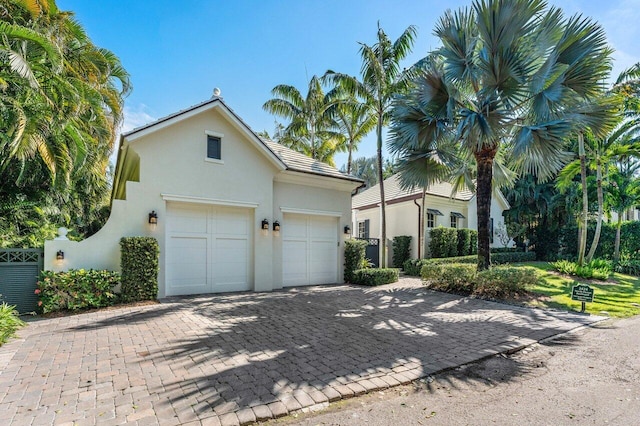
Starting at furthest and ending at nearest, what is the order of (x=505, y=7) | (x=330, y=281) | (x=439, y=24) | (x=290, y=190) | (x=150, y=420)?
1. (x=330, y=281)
2. (x=290, y=190)
3. (x=439, y=24)
4. (x=505, y=7)
5. (x=150, y=420)

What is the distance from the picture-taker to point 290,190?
12000mm

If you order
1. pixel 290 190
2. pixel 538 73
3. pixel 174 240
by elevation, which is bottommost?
pixel 174 240

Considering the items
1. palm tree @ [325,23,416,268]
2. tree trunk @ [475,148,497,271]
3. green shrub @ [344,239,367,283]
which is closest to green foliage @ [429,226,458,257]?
palm tree @ [325,23,416,268]

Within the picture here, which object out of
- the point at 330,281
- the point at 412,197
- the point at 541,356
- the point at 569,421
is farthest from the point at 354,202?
the point at 569,421

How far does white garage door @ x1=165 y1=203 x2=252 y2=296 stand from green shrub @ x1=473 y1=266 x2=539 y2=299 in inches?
311

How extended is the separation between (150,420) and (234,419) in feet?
2.84

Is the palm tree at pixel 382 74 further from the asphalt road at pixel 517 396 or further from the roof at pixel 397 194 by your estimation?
the asphalt road at pixel 517 396

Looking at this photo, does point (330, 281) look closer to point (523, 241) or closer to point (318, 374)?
point (318, 374)

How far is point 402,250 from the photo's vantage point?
18.7 metres

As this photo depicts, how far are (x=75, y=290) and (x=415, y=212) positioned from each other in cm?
1612

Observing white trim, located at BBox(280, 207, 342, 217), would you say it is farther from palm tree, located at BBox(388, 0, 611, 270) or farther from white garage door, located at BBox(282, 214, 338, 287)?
palm tree, located at BBox(388, 0, 611, 270)

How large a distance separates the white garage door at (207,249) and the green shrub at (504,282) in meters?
7.90

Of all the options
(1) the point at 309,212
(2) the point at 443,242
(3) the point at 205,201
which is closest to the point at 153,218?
(3) the point at 205,201

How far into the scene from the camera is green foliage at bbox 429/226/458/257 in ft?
58.9
